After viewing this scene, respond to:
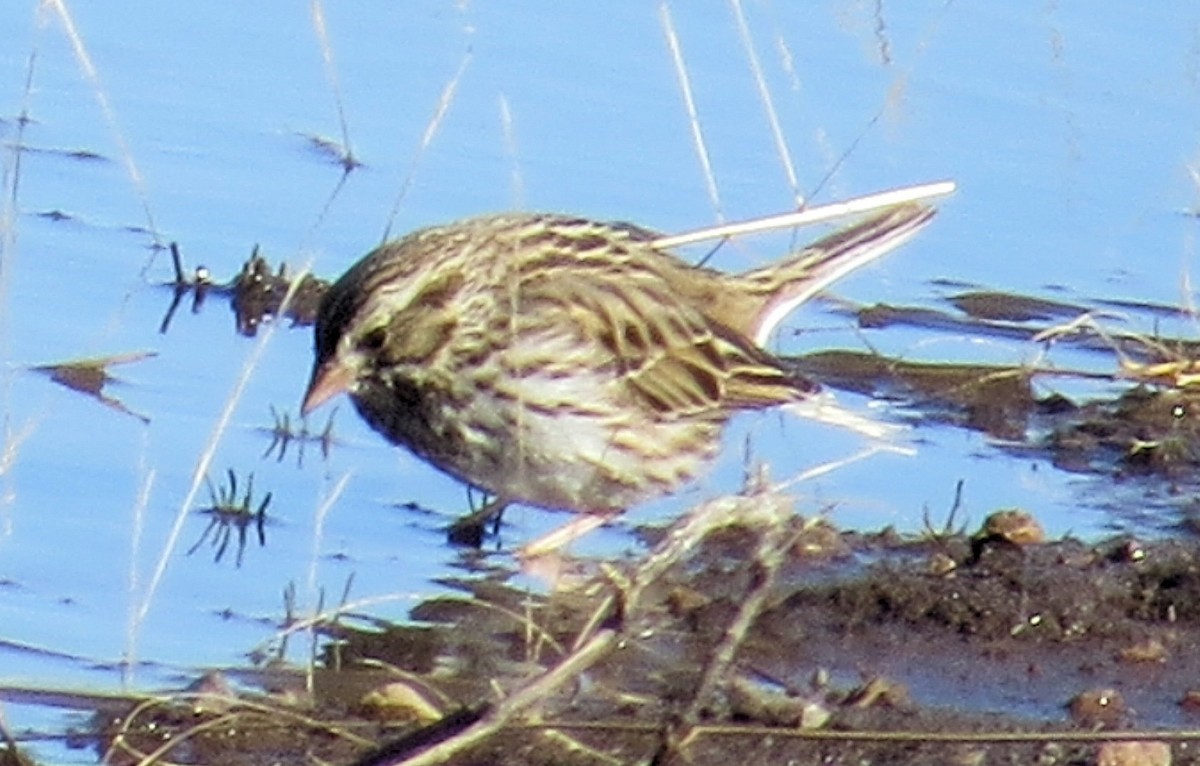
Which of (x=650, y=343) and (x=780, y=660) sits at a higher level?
(x=650, y=343)

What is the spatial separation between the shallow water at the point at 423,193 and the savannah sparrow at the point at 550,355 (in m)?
0.23

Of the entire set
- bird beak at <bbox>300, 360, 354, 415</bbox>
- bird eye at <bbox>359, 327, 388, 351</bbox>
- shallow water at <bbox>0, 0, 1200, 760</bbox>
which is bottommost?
shallow water at <bbox>0, 0, 1200, 760</bbox>

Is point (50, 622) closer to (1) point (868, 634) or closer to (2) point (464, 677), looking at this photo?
(2) point (464, 677)

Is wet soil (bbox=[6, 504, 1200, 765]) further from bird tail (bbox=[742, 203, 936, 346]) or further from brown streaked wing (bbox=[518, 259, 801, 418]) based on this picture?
bird tail (bbox=[742, 203, 936, 346])

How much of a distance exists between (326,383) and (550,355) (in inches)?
23.3

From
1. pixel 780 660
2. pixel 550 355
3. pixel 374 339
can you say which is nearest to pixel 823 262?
pixel 550 355

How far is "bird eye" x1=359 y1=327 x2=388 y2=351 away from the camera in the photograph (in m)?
8.16

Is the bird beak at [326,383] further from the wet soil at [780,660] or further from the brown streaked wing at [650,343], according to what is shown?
the brown streaked wing at [650,343]

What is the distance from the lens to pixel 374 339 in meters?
8.17

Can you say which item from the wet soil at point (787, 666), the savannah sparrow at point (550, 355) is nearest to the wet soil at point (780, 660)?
the wet soil at point (787, 666)

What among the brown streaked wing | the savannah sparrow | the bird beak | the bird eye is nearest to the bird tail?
the savannah sparrow

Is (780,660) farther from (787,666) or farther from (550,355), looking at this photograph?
(550,355)

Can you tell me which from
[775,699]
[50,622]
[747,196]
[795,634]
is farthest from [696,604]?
[747,196]

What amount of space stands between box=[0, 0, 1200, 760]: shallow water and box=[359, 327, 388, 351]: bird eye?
41cm
